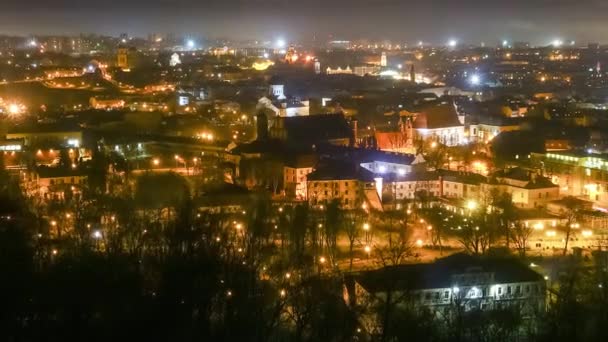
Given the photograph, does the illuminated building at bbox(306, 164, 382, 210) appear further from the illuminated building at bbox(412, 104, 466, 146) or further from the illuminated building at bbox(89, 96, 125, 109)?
the illuminated building at bbox(89, 96, 125, 109)

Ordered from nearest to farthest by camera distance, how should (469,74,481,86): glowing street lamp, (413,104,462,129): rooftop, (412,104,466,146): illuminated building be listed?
(412,104,466,146): illuminated building → (413,104,462,129): rooftop → (469,74,481,86): glowing street lamp

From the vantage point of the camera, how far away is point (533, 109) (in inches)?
736

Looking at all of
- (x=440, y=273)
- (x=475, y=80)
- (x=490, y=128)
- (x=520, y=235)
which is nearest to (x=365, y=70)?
(x=475, y=80)

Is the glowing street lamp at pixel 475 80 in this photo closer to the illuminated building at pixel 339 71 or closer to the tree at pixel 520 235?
the illuminated building at pixel 339 71

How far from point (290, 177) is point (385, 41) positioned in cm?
6113

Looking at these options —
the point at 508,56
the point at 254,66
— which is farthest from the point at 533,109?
the point at 508,56

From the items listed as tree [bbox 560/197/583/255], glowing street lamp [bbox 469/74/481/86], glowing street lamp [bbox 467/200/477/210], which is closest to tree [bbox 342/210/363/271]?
glowing street lamp [bbox 467/200/477/210]

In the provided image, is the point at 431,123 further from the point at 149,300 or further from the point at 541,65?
the point at 541,65

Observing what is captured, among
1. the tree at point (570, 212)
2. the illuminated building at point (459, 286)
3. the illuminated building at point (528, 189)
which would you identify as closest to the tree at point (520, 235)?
the tree at point (570, 212)

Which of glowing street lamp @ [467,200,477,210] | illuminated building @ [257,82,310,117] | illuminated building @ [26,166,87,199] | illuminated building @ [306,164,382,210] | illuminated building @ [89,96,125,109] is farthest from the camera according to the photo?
illuminated building @ [89,96,125,109]

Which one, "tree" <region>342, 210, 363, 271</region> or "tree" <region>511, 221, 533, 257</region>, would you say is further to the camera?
"tree" <region>511, 221, 533, 257</region>

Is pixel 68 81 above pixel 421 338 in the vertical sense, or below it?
above

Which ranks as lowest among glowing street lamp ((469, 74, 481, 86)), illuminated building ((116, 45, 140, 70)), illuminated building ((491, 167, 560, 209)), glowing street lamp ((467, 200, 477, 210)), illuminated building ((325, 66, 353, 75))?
glowing street lamp ((467, 200, 477, 210))

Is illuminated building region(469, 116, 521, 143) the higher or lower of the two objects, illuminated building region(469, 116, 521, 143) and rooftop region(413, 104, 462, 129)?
the lower
